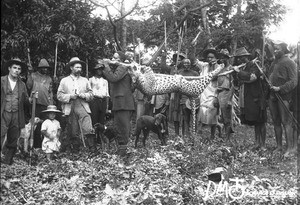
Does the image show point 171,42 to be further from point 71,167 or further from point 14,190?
point 14,190

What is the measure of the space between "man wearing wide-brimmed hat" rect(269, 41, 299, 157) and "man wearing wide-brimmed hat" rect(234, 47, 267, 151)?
0.36 metres

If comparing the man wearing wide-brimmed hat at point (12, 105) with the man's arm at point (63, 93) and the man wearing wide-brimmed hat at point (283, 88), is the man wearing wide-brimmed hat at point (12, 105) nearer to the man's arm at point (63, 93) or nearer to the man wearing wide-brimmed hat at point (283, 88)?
the man's arm at point (63, 93)

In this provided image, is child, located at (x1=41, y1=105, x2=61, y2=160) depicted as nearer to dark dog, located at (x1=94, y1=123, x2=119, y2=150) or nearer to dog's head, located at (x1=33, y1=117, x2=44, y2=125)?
dog's head, located at (x1=33, y1=117, x2=44, y2=125)

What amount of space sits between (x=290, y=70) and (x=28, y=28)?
4.05 m

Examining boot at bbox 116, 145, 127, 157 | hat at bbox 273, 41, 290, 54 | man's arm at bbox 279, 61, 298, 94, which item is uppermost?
hat at bbox 273, 41, 290, 54

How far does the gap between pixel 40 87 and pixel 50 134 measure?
80 cm

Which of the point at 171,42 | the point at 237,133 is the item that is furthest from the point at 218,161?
the point at 171,42

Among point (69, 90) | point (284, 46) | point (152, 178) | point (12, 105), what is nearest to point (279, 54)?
point (284, 46)

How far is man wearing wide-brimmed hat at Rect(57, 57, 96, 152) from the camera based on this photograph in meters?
7.56

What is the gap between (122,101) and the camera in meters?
7.25

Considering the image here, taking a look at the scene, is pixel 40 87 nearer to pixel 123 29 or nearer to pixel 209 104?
pixel 209 104

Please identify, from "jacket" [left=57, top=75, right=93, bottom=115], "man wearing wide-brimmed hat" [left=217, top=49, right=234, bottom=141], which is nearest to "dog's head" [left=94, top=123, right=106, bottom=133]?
"jacket" [left=57, top=75, right=93, bottom=115]

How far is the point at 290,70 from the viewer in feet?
24.1

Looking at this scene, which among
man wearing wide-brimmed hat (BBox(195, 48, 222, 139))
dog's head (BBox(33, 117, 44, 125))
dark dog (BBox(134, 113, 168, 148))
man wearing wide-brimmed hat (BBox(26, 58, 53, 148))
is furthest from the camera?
man wearing wide-brimmed hat (BBox(195, 48, 222, 139))
